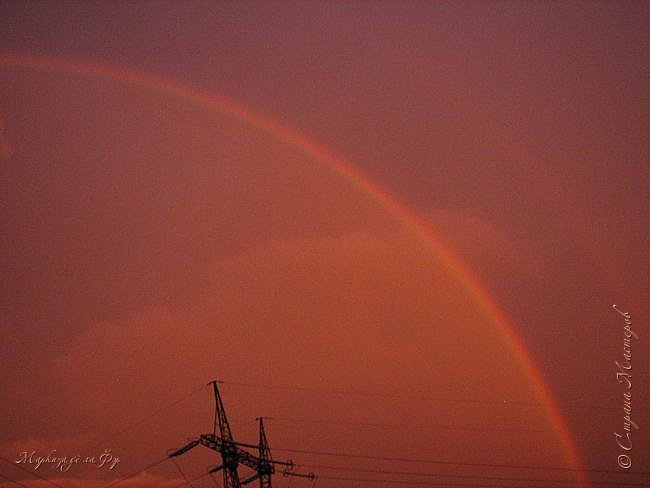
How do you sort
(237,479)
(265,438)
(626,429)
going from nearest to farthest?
(626,429)
(237,479)
(265,438)

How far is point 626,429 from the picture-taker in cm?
6719

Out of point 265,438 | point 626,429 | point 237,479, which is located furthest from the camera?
point 265,438

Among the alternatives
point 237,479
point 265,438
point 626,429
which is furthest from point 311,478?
point 626,429

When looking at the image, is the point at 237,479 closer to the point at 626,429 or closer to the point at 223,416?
the point at 223,416

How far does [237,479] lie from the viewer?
7706 centimetres

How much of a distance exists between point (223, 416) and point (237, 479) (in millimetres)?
5837

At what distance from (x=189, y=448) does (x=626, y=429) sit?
38.5 metres

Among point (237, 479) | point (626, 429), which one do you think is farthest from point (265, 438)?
point (626, 429)

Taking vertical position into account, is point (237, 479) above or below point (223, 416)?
below

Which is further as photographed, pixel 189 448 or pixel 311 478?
pixel 311 478

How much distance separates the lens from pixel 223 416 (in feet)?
256

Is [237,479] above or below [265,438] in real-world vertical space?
below

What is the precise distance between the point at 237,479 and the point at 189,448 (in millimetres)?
5349

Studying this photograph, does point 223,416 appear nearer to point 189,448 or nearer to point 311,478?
point 189,448
